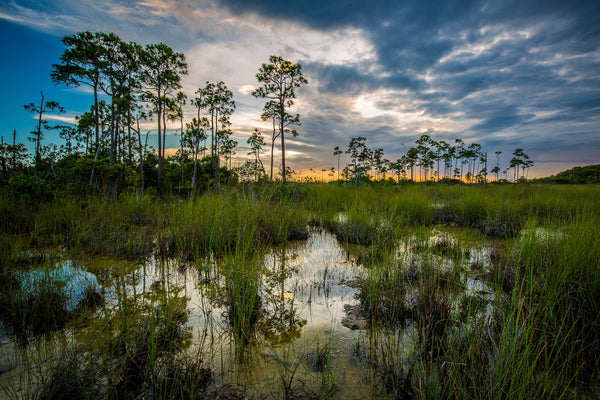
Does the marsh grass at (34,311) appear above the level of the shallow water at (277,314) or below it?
above

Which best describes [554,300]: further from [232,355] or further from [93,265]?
[93,265]

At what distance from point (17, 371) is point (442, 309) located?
3.00m

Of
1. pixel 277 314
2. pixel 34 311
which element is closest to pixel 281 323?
pixel 277 314

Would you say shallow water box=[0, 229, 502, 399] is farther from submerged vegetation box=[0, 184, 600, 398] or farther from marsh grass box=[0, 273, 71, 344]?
marsh grass box=[0, 273, 71, 344]

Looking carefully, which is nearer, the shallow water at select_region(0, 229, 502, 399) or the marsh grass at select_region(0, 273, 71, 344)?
the shallow water at select_region(0, 229, 502, 399)

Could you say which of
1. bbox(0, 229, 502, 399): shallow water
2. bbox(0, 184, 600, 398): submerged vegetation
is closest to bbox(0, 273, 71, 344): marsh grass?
bbox(0, 184, 600, 398): submerged vegetation

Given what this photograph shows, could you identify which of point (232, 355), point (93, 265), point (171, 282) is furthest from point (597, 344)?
point (93, 265)

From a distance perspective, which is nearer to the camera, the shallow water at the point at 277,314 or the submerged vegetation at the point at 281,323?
the submerged vegetation at the point at 281,323

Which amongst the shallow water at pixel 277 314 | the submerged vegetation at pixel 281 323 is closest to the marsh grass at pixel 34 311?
the submerged vegetation at pixel 281 323

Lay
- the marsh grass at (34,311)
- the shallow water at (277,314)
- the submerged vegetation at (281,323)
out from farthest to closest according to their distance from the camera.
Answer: the marsh grass at (34,311) < the shallow water at (277,314) < the submerged vegetation at (281,323)

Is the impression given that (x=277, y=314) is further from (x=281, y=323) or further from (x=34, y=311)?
(x=34, y=311)

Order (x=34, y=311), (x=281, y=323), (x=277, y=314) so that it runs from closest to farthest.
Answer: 1. (x=34, y=311)
2. (x=281, y=323)
3. (x=277, y=314)

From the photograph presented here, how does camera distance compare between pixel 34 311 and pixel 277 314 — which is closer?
pixel 34 311

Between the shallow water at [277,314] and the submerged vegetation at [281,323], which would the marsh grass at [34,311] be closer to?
the submerged vegetation at [281,323]
